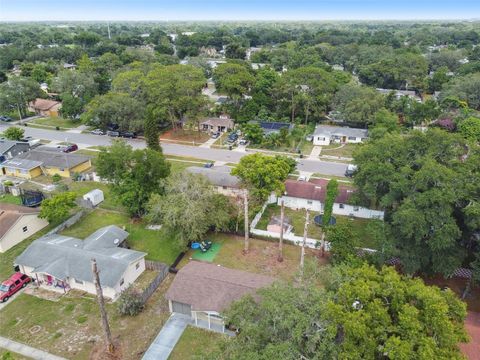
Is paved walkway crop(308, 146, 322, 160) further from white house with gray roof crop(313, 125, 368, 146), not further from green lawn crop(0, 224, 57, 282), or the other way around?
green lawn crop(0, 224, 57, 282)

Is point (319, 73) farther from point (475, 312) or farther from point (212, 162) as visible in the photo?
point (475, 312)

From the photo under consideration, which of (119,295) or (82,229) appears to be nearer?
(119,295)

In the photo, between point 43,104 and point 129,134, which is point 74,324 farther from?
point 43,104

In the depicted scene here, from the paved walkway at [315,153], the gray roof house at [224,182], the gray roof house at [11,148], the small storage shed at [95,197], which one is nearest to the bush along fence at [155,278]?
the gray roof house at [224,182]

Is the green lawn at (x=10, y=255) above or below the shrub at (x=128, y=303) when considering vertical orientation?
below

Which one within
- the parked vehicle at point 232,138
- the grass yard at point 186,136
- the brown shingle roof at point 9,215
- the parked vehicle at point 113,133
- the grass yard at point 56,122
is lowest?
the grass yard at point 56,122

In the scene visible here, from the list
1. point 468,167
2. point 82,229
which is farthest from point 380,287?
point 82,229

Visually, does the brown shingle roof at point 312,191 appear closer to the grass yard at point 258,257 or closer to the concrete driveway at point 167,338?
the grass yard at point 258,257
